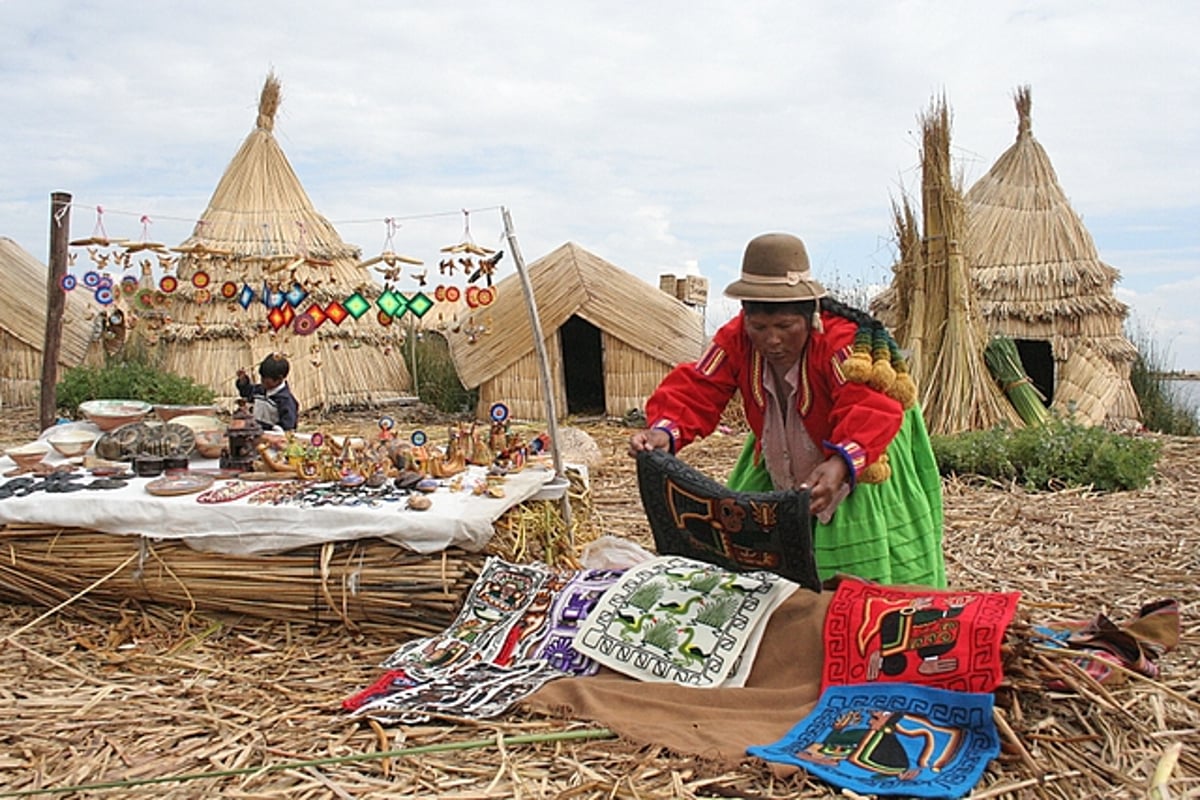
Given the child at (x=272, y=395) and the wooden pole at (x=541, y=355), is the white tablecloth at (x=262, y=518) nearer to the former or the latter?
the wooden pole at (x=541, y=355)

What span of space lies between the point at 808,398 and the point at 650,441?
459 millimetres

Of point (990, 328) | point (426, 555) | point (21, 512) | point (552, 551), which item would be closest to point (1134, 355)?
point (990, 328)

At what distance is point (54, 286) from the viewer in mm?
6523

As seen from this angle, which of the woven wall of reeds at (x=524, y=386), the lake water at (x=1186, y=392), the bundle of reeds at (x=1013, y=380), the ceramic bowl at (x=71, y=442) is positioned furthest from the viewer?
the lake water at (x=1186, y=392)

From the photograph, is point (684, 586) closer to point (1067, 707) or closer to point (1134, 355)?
point (1067, 707)

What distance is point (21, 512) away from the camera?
3803 millimetres

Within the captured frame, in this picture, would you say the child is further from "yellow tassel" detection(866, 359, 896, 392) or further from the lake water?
the lake water

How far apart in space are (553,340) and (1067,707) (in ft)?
25.7

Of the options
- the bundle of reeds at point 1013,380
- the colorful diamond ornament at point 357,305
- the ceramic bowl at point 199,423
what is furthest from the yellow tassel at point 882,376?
the bundle of reeds at point 1013,380

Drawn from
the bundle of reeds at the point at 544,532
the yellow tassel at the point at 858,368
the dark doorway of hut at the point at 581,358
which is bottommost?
the bundle of reeds at the point at 544,532

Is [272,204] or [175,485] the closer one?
[175,485]

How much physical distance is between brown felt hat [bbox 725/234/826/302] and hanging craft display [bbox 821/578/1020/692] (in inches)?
31.9

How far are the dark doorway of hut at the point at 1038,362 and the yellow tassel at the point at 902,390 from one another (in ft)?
31.7

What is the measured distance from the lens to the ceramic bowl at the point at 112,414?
475 centimetres
